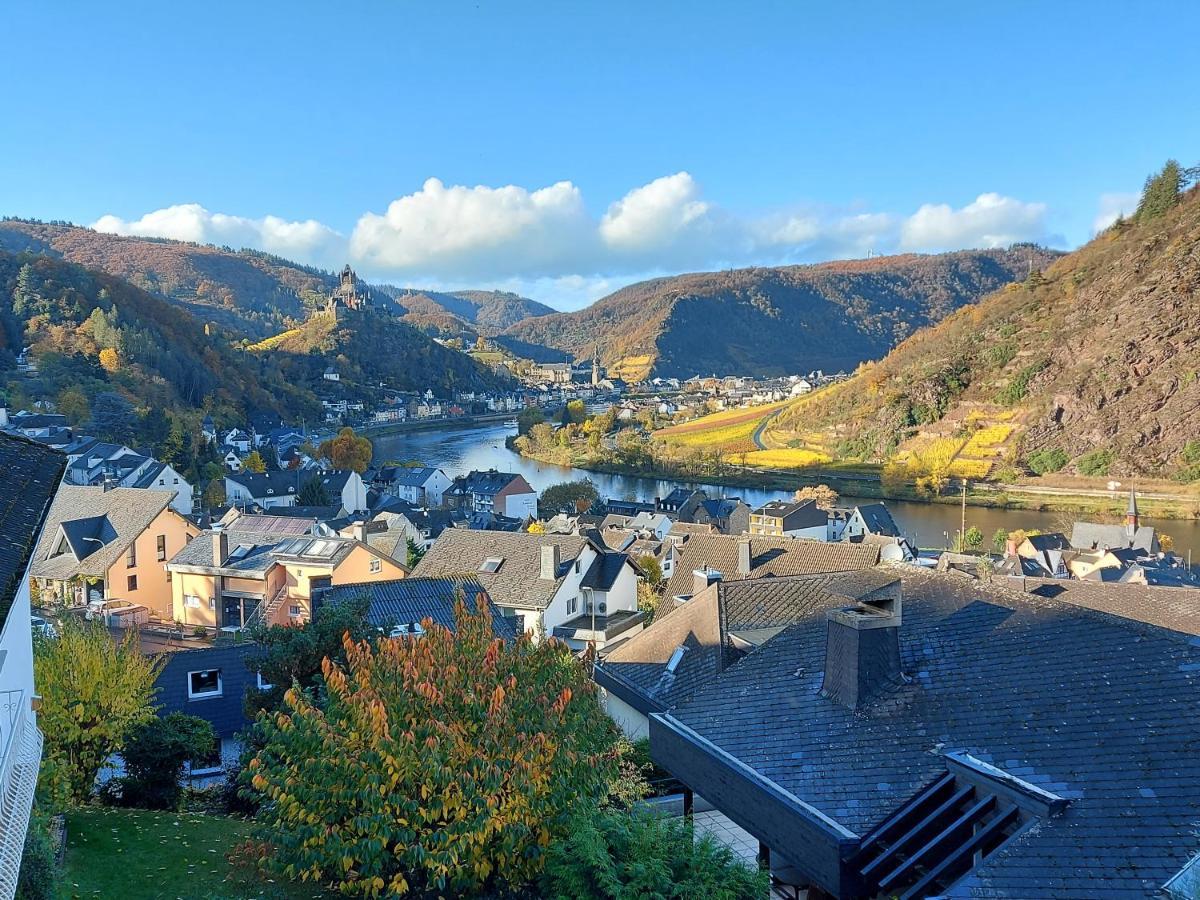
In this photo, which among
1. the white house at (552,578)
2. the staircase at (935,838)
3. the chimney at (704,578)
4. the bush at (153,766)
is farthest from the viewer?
the white house at (552,578)

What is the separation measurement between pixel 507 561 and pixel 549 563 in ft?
5.01

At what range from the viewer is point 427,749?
578 cm

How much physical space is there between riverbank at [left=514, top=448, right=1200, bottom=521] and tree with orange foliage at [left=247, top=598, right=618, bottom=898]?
59926 millimetres

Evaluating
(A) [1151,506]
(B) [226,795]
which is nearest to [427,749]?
(B) [226,795]

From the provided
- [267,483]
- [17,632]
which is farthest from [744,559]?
[267,483]

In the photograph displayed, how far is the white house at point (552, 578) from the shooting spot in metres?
20.9

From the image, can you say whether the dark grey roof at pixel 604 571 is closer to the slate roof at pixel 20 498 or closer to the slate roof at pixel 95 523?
the slate roof at pixel 95 523

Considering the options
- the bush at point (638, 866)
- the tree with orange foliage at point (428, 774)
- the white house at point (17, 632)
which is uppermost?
the white house at point (17, 632)

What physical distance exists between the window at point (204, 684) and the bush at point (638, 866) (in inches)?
377

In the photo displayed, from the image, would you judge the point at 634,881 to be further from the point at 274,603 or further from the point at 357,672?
the point at 274,603

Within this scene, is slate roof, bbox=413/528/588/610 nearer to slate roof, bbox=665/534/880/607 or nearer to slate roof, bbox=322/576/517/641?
slate roof, bbox=665/534/880/607

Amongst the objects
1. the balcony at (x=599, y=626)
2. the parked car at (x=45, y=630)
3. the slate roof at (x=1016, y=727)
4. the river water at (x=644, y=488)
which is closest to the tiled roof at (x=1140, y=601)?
the slate roof at (x=1016, y=727)

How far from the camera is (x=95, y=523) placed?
2322cm

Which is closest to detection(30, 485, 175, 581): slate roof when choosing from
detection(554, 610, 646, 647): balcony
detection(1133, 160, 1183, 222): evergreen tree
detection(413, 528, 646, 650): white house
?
detection(413, 528, 646, 650): white house
